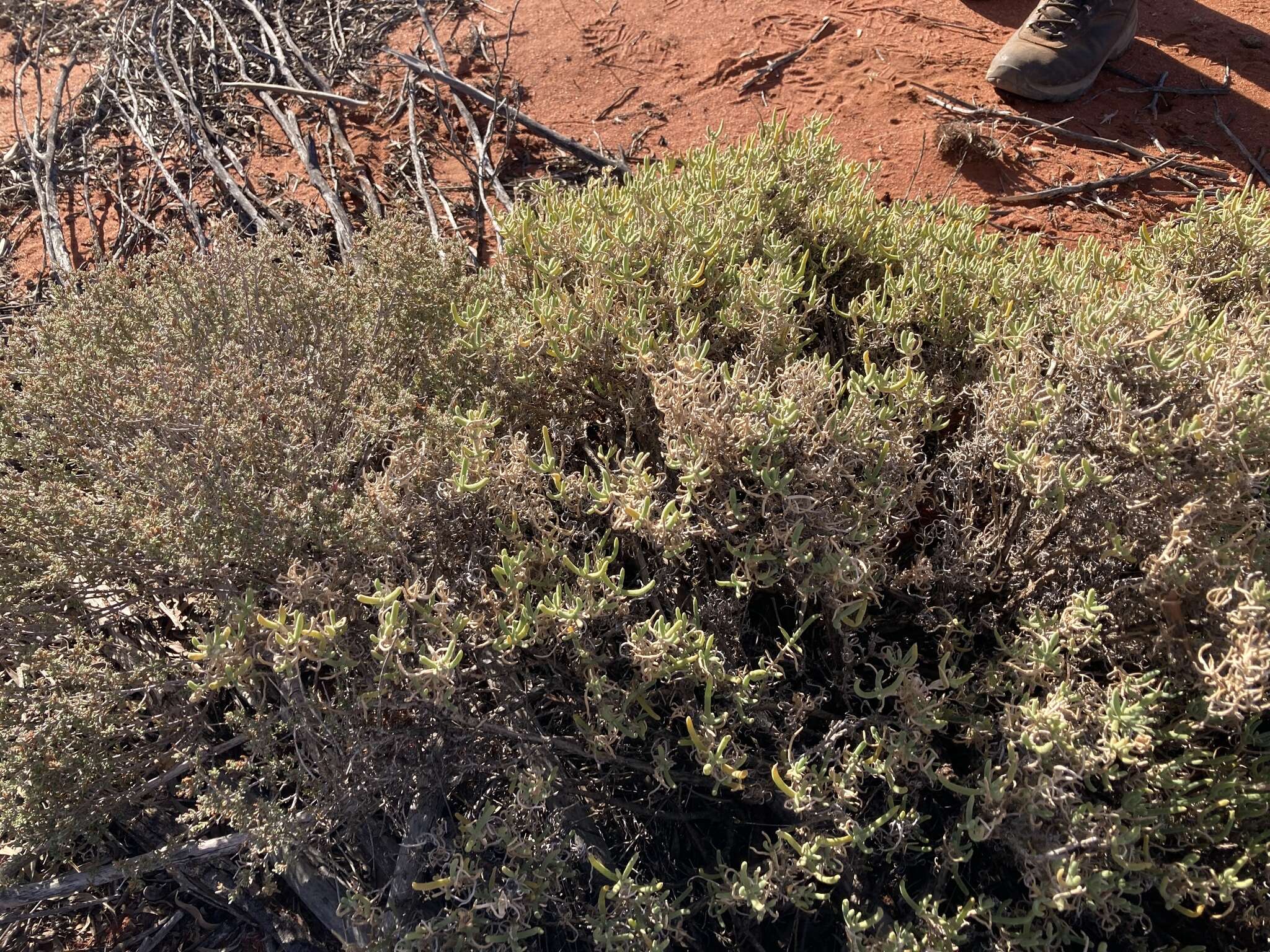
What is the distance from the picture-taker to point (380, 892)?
197cm

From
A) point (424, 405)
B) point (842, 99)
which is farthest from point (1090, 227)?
point (424, 405)

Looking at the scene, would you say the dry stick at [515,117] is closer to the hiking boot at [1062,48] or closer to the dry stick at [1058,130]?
the dry stick at [1058,130]

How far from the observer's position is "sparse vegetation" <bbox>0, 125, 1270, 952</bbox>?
1.81 m

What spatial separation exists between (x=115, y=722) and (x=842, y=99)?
425 centimetres

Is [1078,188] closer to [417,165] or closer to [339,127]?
[417,165]

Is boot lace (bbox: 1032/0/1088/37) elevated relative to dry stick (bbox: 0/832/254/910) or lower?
elevated

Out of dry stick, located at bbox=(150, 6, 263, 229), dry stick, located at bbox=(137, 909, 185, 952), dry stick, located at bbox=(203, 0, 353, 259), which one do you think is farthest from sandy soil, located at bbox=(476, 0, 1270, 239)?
dry stick, located at bbox=(137, 909, 185, 952)

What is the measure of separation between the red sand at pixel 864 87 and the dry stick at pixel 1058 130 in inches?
2.4

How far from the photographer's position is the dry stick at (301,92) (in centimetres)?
470

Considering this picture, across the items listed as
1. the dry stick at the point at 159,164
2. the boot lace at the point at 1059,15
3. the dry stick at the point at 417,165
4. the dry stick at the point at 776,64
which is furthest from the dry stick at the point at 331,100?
the boot lace at the point at 1059,15

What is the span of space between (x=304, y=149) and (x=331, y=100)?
0.49 metres

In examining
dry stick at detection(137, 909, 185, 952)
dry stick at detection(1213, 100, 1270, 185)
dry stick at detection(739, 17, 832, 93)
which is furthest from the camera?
dry stick at detection(739, 17, 832, 93)

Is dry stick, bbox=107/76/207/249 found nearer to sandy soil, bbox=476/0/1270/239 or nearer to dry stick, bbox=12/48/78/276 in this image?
dry stick, bbox=12/48/78/276

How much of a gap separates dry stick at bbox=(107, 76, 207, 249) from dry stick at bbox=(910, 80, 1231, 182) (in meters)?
3.59
